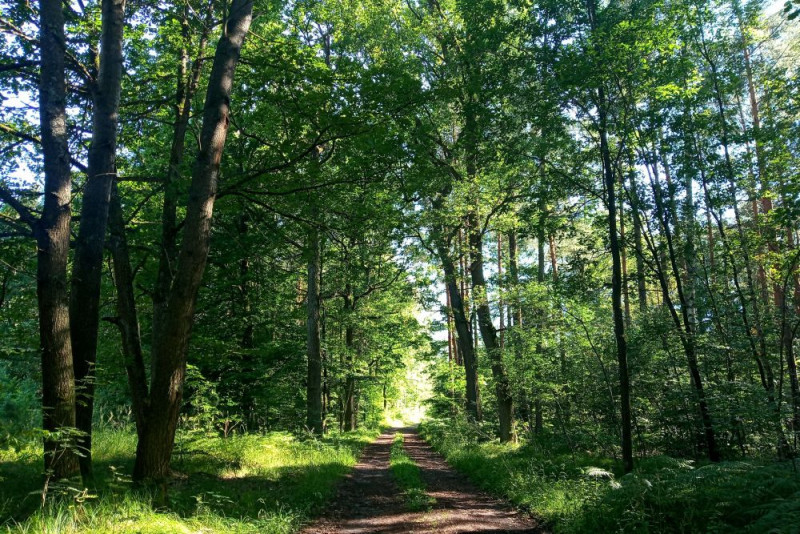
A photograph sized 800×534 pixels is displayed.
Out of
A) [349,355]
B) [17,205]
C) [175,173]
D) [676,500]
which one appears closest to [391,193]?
[175,173]

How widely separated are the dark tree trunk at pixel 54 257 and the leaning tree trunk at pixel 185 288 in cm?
79

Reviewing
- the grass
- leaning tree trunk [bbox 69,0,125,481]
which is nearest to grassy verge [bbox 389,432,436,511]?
the grass

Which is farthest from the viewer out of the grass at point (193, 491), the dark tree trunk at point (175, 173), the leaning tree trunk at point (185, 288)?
the dark tree trunk at point (175, 173)

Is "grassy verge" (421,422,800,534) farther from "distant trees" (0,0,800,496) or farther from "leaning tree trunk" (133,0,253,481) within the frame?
"leaning tree trunk" (133,0,253,481)

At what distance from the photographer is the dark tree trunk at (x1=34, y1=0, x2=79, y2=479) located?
4512 mm

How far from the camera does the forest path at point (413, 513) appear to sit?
6.09 m

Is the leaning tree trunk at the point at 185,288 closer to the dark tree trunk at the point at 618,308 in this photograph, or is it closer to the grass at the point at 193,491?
the grass at the point at 193,491

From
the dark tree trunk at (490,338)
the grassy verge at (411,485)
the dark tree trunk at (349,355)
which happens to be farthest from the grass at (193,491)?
the dark tree trunk at (349,355)

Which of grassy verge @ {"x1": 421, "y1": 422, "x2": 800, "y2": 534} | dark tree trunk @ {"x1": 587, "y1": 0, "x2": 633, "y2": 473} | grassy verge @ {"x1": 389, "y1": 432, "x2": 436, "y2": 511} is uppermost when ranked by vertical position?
dark tree trunk @ {"x1": 587, "y1": 0, "x2": 633, "y2": 473}

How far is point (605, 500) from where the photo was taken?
5.61 meters

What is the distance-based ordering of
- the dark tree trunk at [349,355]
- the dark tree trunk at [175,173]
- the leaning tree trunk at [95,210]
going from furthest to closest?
the dark tree trunk at [349,355], the dark tree trunk at [175,173], the leaning tree trunk at [95,210]

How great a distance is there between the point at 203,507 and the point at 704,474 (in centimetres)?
619

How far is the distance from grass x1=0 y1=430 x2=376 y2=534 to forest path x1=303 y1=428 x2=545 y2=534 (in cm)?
39

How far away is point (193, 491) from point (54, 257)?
368cm
